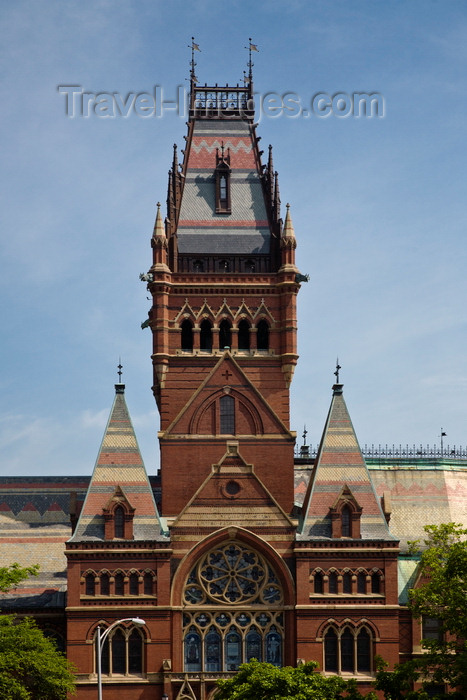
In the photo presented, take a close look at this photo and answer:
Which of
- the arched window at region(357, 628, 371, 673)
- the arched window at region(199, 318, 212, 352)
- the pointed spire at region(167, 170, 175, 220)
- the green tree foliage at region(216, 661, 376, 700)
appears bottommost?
the green tree foliage at region(216, 661, 376, 700)

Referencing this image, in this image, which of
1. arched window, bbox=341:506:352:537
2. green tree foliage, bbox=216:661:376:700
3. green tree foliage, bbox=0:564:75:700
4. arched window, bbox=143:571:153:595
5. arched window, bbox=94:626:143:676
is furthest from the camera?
arched window, bbox=341:506:352:537

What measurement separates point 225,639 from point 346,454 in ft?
45.5

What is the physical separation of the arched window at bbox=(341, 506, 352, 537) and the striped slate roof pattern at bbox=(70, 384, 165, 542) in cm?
1147

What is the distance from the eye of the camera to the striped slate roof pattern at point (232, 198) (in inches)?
3423

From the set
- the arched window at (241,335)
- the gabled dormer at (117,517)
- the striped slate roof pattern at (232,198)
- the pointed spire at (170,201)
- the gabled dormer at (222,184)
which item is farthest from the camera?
the gabled dormer at (222,184)

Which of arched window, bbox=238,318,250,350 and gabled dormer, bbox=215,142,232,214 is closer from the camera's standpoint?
arched window, bbox=238,318,250,350

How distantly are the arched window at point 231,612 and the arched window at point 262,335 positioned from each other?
554 inches

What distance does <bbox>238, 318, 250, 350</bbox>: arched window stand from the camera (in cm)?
8556

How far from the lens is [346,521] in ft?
260

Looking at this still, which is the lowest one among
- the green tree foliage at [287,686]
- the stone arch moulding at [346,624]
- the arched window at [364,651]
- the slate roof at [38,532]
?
the green tree foliage at [287,686]

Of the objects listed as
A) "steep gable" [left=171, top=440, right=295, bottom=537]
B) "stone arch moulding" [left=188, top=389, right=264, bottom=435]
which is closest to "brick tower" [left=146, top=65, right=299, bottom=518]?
"stone arch moulding" [left=188, top=389, right=264, bottom=435]

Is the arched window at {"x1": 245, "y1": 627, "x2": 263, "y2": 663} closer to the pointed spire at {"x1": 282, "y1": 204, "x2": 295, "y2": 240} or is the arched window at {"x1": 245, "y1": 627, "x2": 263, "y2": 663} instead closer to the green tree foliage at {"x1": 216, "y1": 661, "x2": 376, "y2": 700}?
the green tree foliage at {"x1": 216, "y1": 661, "x2": 376, "y2": 700}

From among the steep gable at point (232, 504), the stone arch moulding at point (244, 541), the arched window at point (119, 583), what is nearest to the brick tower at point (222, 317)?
the steep gable at point (232, 504)

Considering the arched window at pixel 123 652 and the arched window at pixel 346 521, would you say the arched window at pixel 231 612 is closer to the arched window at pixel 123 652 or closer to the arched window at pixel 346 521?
the arched window at pixel 123 652
